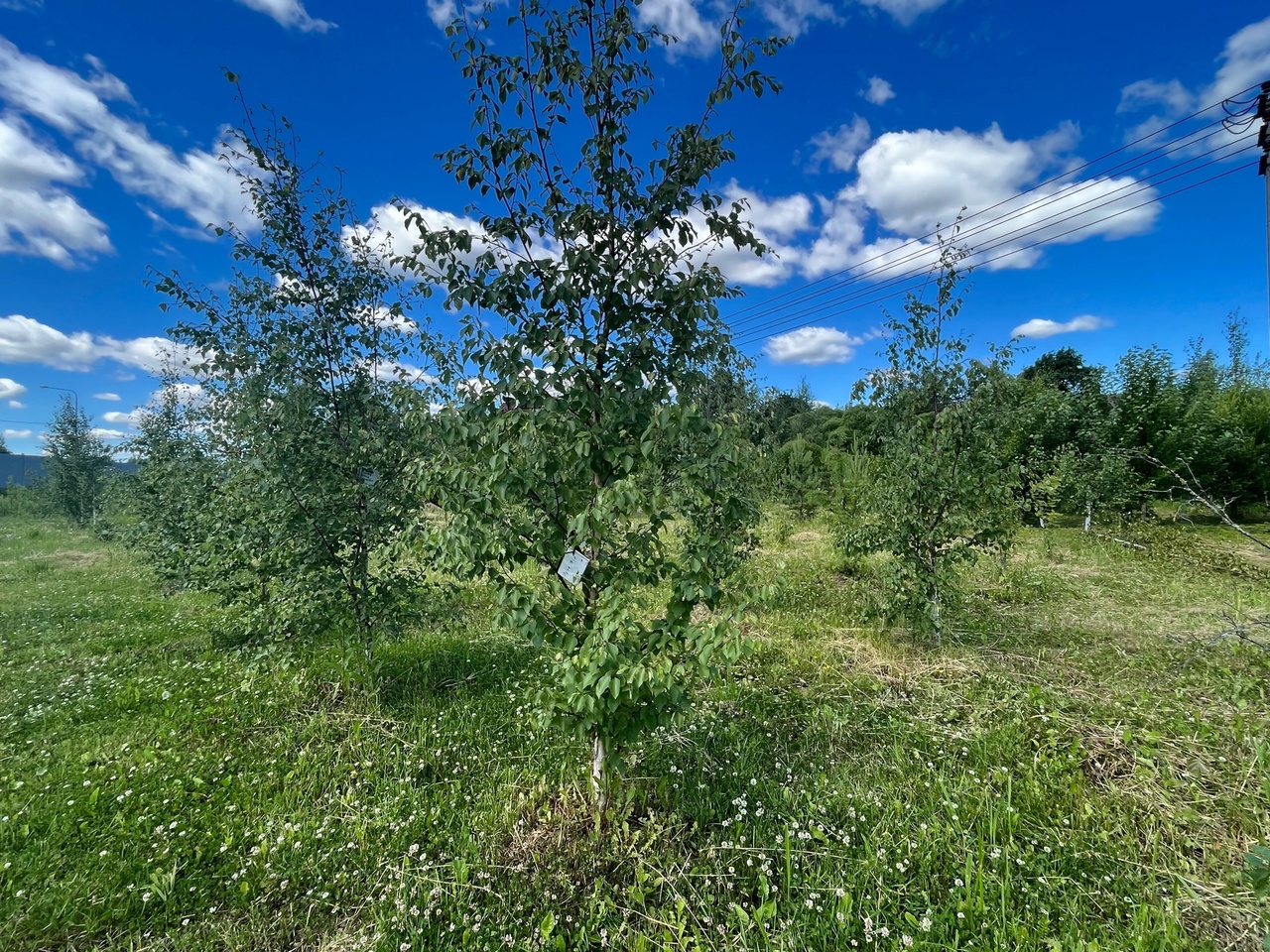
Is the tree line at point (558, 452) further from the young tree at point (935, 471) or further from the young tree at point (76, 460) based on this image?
the young tree at point (76, 460)

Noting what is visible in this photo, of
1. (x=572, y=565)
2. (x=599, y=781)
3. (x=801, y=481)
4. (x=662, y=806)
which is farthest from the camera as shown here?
(x=801, y=481)

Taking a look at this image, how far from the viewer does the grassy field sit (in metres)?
2.24

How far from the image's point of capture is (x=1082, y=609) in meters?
6.41

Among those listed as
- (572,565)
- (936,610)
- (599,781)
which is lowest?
(599,781)

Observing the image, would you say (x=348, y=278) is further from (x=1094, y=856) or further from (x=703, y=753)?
(x=1094, y=856)

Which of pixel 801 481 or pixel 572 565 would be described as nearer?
pixel 572 565

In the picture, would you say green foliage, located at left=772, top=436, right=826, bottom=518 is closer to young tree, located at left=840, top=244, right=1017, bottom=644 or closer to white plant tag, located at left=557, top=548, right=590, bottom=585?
young tree, located at left=840, top=244, right=1017, bottom=644

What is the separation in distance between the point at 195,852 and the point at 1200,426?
17.9 m

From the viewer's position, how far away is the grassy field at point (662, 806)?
7.34 ft

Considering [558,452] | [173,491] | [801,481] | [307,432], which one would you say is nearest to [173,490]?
[173,491]

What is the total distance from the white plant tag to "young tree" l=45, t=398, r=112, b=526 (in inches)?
893

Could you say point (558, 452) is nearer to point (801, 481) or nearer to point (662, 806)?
point (662, 806)

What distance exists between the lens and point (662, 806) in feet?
9.61

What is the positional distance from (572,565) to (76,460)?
2395 centimetres
